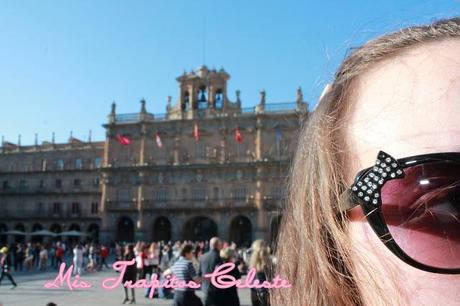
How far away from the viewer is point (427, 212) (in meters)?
0.65

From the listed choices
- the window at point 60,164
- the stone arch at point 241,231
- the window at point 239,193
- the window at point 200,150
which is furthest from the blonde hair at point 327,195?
the window at point 60,164

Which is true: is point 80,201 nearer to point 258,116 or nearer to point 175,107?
point 175,107

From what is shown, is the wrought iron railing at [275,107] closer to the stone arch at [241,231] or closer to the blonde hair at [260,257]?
the stone arch at [241,231]

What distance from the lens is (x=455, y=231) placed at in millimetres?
630

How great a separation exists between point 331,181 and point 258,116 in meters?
36.1

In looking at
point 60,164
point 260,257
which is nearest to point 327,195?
point 260,257

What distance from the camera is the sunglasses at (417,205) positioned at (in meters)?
0.63

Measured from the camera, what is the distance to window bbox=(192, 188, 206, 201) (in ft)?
119

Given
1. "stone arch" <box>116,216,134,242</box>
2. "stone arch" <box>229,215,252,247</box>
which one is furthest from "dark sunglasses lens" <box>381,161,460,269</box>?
"stone arch" <box>116,216,134,242</box>

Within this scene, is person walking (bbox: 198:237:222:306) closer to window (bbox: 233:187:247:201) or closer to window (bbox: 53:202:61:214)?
window (bbox: 233:187:247:201)

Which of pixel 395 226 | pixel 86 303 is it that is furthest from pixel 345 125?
pixel 86 303

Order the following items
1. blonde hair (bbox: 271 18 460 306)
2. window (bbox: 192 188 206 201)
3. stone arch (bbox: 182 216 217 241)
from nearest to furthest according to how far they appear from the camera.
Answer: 1. blonde hair (bbox: 271 18 460 306)
2. window (bbox: 192 188 206 201)
3. stone arch (bbox: 182 216 217 241)

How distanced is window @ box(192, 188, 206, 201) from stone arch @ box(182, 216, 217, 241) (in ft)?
6.95

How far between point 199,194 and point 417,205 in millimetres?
36021
